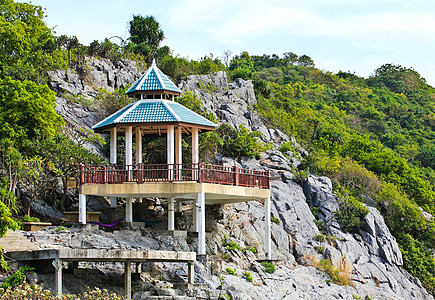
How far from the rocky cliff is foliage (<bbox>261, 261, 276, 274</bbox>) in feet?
0.76

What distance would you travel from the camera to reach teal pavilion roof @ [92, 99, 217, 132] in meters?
26.1

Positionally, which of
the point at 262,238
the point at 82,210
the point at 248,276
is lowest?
the point at 248,276

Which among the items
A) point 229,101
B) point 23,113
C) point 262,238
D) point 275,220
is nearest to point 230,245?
point 262,238

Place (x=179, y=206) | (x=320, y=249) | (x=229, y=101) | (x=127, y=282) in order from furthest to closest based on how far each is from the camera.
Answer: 1. (x=229, y=101)
2. (x=320, y=249)
3. (x=179, y=206)
4. (x=127, y=282)

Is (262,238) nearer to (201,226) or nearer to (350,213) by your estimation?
(201,226)

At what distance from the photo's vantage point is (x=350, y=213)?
35250 millimetres

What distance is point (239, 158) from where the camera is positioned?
36031 mm

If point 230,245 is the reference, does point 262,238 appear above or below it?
above

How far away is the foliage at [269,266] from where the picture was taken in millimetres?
27141

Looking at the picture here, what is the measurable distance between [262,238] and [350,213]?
23.1 feet

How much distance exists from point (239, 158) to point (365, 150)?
14.3 meters

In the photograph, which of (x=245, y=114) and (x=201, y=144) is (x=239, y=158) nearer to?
(x=201, y=144)

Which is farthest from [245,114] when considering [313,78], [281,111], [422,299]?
[313,78]

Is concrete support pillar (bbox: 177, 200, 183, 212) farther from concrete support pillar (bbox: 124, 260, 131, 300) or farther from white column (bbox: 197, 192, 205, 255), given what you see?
concrete support pillar (bbox: 124, 260, 131, 300)
